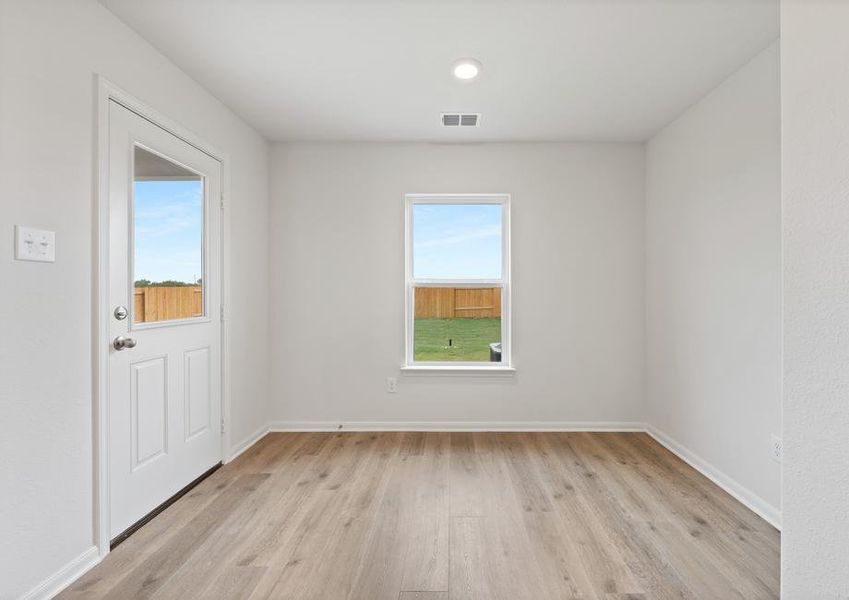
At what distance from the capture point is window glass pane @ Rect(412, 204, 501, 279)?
383 cm

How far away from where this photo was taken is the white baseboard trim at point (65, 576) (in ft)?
5.37

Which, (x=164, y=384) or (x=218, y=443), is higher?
(x=164, y=384)

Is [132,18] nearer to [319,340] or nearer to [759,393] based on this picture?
[319,340]

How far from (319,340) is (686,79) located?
3234mm

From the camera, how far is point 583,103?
2.95 m

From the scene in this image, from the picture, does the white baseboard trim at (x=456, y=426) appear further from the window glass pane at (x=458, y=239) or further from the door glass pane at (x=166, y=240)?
the door glass pane at (x=166, y=240)

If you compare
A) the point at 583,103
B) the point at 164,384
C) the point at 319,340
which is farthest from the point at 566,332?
the point at 164,384

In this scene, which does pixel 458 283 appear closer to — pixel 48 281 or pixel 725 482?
pixel 725 482

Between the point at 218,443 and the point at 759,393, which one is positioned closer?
the point at 759,393

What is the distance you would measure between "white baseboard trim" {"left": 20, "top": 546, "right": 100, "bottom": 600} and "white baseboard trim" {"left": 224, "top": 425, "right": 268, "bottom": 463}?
1.16 m

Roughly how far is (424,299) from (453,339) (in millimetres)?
444

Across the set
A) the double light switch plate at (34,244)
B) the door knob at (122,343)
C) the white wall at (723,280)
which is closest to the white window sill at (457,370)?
the white wall at (723,280)

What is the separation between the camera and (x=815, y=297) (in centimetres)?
101

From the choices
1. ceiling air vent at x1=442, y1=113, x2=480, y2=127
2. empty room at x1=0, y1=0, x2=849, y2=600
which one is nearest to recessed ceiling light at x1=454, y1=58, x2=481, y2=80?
empty room at x1=0, y1=0, x2=849, y2=600
